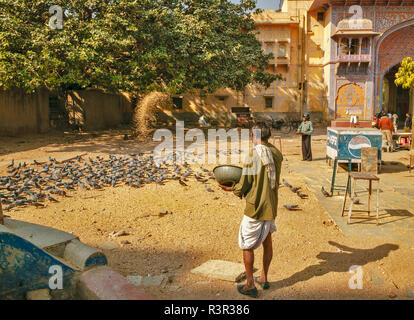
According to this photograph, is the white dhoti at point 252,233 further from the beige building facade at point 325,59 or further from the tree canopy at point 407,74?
the beige building facade at point 325,59

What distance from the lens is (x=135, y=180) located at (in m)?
8.47

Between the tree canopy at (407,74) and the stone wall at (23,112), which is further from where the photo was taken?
the tree canopy at (407,74)

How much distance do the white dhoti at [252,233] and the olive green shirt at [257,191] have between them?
8 cm

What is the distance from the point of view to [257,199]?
3.91 m

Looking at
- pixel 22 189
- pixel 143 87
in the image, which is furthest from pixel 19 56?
pixel 22 189

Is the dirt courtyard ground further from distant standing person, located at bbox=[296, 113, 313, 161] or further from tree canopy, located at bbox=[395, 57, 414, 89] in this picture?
tree canopy, located at bbox=[395, 57, 414, 89]

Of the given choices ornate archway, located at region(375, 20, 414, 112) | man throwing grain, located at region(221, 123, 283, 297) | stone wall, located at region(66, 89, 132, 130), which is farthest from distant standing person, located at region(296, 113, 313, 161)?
ornate archway, located at region(375, 20, 414, 112)

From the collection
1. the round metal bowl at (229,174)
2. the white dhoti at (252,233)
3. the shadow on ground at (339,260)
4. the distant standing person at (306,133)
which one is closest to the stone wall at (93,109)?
the distant standing person at (306,133)

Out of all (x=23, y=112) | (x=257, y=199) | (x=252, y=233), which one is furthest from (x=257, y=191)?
(x=23, y=112)

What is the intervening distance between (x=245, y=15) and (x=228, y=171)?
57.8ft

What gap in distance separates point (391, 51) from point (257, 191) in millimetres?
26557

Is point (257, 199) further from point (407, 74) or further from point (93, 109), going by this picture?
point (407, 74)

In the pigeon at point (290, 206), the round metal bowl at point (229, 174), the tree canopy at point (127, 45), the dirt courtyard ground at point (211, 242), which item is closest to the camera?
the dirt courtyard ground at point (211, 242)

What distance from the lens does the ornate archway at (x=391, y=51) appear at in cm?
2605
